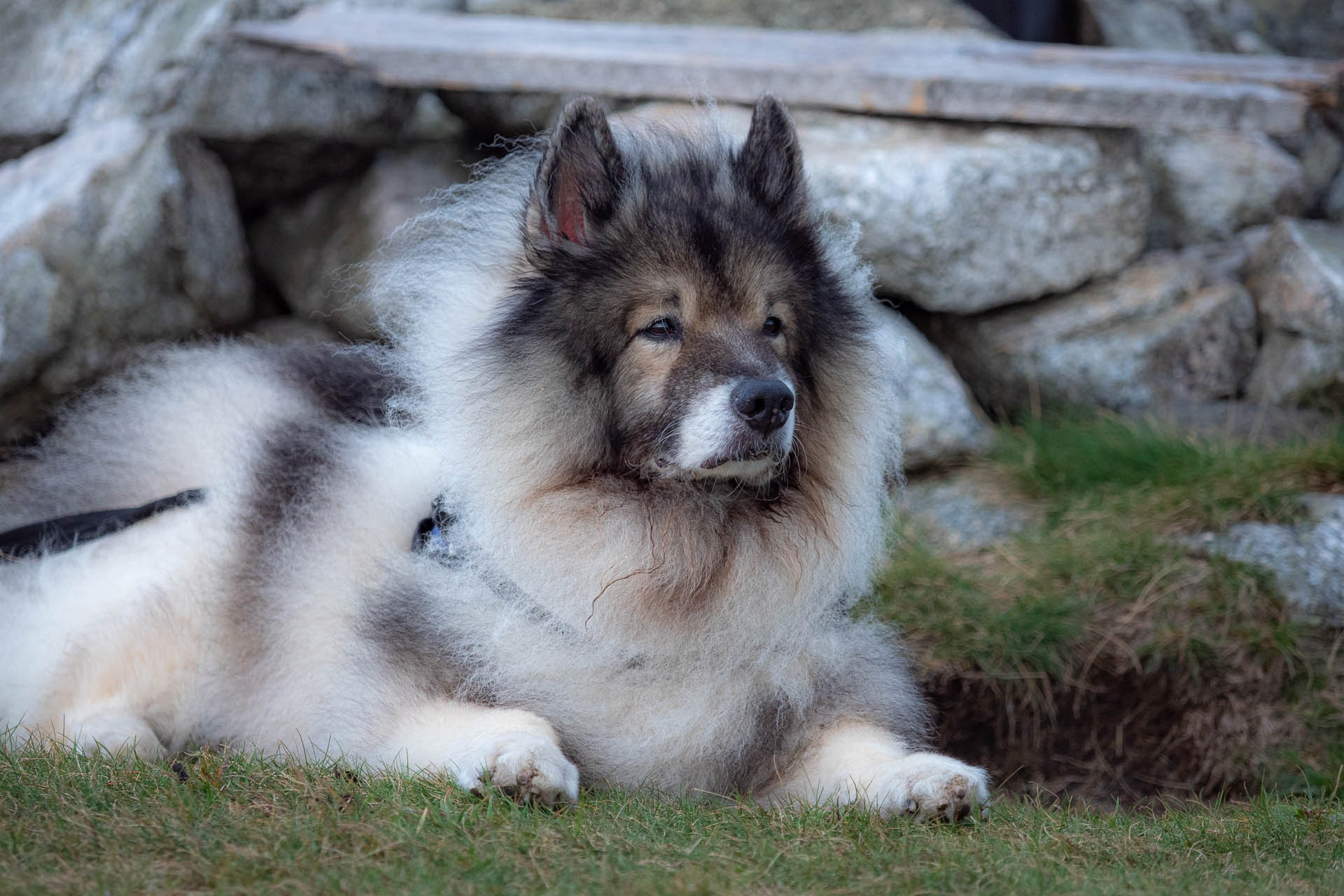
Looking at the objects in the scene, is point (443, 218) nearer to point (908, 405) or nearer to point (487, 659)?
point (487, 659)

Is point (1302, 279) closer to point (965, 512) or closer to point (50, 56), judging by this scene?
point (965, 512)

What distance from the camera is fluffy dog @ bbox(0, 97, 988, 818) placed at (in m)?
2.82

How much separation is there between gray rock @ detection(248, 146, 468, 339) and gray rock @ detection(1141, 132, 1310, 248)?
12.5ft

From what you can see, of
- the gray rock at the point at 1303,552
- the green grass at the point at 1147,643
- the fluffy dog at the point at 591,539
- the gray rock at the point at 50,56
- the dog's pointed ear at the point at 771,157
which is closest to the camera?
the fluffy dog at the point at 591,539

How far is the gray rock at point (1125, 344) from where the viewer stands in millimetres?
5777

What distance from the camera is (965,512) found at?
5348mm

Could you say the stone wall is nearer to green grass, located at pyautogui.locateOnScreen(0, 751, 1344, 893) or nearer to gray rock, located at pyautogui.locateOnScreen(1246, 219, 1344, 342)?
gray rock, located at pyautogui.locateOnScreen(1246, 219, 1344, 342)

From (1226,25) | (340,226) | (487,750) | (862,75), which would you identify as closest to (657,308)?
(487,750)

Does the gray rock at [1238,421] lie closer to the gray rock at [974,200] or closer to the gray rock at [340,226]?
the gray rock at [974,200]

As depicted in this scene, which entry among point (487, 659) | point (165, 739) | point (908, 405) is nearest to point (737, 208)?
point (487, 659)

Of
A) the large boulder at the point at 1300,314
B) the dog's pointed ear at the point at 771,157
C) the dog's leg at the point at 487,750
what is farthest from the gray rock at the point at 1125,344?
the dog's leg at the point at 487,750

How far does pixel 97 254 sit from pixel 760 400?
3.79 meters

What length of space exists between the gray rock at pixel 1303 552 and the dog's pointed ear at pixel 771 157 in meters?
2.58

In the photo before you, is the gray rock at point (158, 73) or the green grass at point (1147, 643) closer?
the green grass at point (1147, 643)
